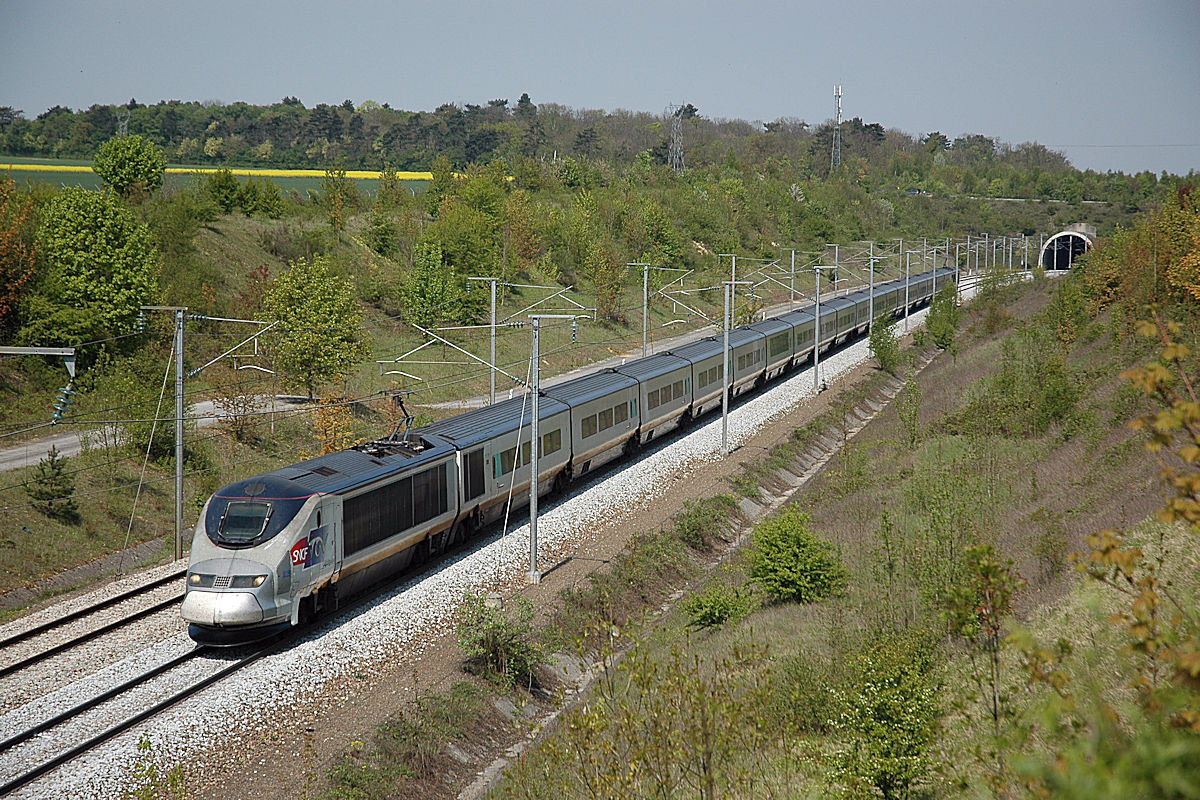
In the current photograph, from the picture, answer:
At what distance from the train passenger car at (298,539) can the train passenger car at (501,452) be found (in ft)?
7.07

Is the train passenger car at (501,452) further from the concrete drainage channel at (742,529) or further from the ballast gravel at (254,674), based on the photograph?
the concrete drainage channel at (742,529)

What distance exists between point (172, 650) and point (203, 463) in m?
15.9

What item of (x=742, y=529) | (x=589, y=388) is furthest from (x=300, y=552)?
(x=589, y=388)

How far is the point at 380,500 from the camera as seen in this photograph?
18.6 meters

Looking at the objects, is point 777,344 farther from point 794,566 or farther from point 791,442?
point 794,566

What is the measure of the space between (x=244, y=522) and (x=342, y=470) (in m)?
2.54

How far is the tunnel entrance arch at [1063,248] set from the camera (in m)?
112

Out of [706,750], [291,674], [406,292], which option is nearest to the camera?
[706,750]

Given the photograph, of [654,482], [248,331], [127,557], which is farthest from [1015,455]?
[248,331]

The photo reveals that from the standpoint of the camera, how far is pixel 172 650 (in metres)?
16.4

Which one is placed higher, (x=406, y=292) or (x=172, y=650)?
(x=406, y=292)

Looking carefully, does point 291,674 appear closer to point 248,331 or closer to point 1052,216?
point 248,331

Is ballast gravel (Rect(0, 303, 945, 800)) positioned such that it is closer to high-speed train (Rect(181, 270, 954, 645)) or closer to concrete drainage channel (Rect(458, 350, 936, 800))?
high-speed train (Rect(181, 270, 954, 645))

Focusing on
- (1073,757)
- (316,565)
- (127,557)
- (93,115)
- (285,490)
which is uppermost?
(93,115)
